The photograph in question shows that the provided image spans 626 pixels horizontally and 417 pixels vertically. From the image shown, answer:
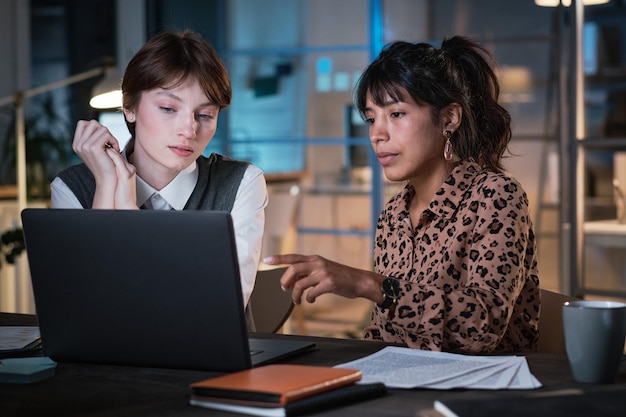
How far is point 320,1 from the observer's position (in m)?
4.70

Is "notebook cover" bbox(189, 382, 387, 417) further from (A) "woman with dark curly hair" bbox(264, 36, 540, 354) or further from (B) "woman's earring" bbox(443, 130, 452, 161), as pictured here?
(B) "woman's earring" bbox(443, 130, 452, 161)

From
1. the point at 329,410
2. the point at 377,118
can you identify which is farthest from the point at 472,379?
the point at 377,118

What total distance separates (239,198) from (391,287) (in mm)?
650

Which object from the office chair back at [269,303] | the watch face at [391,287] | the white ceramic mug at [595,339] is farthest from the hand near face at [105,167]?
the white ceramic mug at [595,339]

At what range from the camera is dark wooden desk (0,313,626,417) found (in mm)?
1056

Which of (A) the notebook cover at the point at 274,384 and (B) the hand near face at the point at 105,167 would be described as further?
(B) the hand near face at the point at 105,167

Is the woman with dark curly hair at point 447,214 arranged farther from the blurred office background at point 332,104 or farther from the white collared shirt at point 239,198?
the blurred office background at point 332,104

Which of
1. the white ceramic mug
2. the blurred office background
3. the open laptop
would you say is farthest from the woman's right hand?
the blurred office background

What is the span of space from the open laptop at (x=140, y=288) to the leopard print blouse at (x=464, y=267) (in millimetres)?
287

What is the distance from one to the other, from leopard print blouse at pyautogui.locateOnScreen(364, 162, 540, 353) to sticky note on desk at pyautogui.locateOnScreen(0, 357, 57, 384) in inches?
22.0

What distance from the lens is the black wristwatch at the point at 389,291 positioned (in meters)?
1.53

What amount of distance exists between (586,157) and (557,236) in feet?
1.45

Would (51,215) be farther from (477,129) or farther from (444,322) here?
(477,129)

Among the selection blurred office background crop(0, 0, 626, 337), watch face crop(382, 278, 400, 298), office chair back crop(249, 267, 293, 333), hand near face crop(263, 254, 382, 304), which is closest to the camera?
hand near face crop(263, 254, 382, 304)
